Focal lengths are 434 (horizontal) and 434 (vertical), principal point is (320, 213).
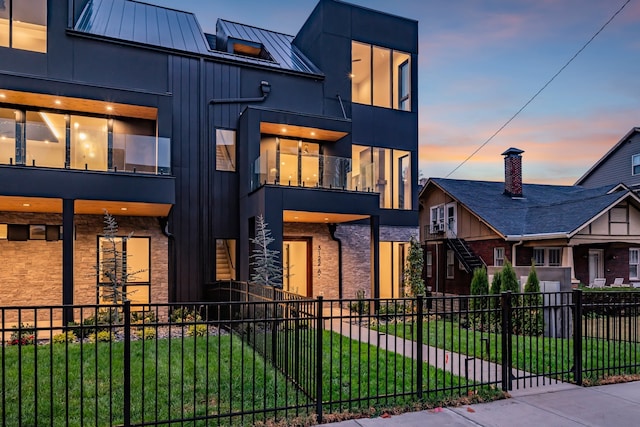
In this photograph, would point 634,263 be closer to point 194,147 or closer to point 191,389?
point 194,147

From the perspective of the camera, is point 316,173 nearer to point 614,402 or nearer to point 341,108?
point 341,108

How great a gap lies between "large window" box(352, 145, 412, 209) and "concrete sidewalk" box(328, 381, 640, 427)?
423 inches

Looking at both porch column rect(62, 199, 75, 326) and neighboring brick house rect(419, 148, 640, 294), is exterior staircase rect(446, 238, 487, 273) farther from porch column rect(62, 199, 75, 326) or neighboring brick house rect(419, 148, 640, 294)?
porch column rect(62, 199, 75, 326)

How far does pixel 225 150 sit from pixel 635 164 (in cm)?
2486

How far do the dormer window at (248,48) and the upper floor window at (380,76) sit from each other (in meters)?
3.38

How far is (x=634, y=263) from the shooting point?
21.0 m

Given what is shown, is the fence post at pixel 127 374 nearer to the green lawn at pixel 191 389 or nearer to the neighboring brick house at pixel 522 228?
the green lawn at pixel 191 389

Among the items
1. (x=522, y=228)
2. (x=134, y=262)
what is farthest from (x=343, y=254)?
(x=522, y=228)

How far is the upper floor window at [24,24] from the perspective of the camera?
472 inches

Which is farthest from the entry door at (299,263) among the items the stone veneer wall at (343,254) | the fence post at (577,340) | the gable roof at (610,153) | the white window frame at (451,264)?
the gable roof at (610,153)

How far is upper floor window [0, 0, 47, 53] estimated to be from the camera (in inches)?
472

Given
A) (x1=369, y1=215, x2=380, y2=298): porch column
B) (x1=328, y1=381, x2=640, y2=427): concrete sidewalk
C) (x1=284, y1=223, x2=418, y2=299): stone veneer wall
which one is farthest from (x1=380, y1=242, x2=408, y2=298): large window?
(x1=328, y1=381, x2=640, y2=427): concrete sidewalk

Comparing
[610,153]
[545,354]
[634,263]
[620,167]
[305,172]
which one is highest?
[610,153]

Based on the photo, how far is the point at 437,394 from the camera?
6.01m
